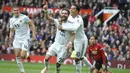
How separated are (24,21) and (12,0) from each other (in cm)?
2121

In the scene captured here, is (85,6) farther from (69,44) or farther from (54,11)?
(69,44)

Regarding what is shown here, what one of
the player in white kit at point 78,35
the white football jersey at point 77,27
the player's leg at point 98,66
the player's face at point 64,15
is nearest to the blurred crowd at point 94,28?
the player's leg at point 98,66

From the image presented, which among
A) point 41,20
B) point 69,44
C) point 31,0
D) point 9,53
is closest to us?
point 69,44

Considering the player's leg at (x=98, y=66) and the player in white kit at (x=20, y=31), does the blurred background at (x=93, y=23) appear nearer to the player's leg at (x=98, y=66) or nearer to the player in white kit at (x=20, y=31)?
the player's leg at (x=98, y=66)

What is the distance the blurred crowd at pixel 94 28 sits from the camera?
116 ft

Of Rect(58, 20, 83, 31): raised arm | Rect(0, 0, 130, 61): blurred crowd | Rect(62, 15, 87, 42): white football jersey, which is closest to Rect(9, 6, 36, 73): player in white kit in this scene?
Rect(62, 15, 87, 42): white football jersey

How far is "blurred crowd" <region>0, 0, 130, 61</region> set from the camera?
35.3 meters

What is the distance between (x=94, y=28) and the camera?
37531mm

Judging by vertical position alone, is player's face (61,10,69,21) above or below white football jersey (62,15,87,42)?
above

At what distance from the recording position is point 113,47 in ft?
116

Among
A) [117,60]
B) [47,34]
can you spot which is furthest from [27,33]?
[47,34]

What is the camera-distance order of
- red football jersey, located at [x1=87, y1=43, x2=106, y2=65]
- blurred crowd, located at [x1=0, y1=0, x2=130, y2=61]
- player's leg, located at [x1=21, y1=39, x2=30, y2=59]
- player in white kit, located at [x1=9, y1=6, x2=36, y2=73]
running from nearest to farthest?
red football jersey, located at [x1=87, y1=43, x2=106, y2=65], player's leg, located at [x1=21, y1=39, x2=30, y2=59], player in white kit, located at [x1=9, y1=6, x2=36, y2=73], blurred crowd, located at [x1=0, y1=0, x2=130, y2=61]

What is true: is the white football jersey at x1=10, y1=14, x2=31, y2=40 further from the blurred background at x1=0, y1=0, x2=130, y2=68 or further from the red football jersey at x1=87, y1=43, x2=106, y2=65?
the blurred background at x1=0, y1=0, x2=130, y2=68

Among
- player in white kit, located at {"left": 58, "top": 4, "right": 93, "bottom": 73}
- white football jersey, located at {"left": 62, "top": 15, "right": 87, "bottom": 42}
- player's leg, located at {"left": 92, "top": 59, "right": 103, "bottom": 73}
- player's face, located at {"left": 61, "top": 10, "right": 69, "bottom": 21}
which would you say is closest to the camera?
player's face, located at {"left": 61, "top": 10, "right": 69, "bottom": 21}
